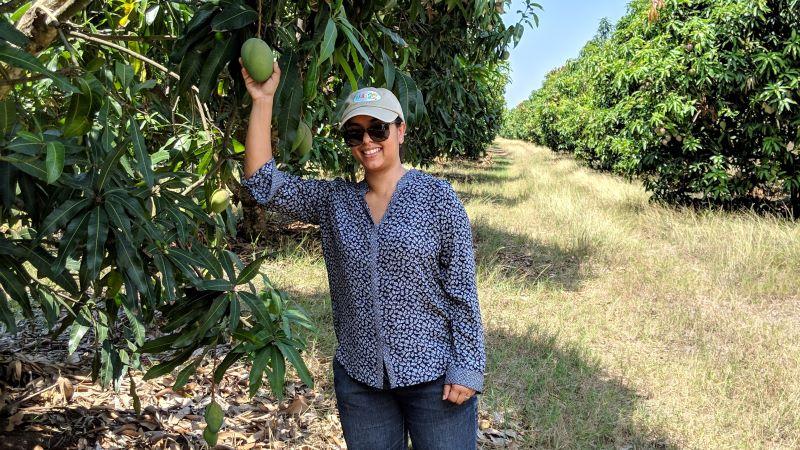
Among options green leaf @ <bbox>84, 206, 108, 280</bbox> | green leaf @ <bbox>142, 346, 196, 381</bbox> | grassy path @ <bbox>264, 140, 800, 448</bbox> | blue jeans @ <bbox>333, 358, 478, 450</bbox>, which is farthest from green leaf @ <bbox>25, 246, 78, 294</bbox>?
grassy path @ <bbox>264, 140, 800, 448</bbox>

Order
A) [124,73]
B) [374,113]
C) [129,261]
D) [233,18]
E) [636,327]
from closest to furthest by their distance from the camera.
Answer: [233,18] → [129,261] → [374,113] → [124,73] → [636,327]

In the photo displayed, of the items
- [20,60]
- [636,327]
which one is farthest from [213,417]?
[636,327]

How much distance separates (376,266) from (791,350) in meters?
3.92

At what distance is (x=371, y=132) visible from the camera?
5.80 feet

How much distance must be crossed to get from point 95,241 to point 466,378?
99 cm

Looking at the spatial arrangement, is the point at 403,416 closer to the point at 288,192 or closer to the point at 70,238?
the point at 288,192

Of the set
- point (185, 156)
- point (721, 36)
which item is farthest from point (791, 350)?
Answer: point (721, 36)

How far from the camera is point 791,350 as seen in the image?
443cm

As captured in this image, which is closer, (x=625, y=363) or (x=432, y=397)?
(x=432, y=397)

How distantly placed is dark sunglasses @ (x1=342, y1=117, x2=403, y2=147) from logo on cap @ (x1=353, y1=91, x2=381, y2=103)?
0.06 m

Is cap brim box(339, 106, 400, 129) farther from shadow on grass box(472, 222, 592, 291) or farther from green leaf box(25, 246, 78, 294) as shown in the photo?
shadow on grass box(472, 222, 592, 291)

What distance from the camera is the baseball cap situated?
1.73m

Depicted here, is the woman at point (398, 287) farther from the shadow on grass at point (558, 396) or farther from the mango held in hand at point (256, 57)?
the shadow on grass at point (558, 396)

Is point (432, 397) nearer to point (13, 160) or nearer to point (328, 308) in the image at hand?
point (13, 160)
